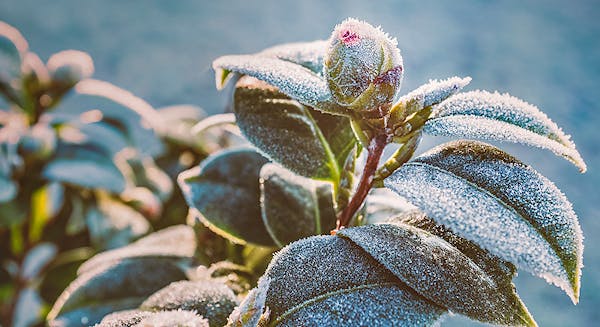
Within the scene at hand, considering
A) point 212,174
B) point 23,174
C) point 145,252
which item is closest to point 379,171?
point 212,174

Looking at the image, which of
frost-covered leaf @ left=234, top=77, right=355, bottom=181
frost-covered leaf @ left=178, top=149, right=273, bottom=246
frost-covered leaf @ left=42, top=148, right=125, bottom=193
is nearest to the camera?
frost-covered leaf @ left=234, top=77, right=355, bottom=181

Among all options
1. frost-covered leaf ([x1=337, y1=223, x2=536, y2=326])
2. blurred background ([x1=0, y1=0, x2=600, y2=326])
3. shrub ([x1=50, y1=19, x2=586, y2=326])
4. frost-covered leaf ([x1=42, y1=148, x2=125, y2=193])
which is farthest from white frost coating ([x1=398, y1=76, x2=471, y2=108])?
blurred background ([x1=0, y1=0, x2=600, y2=326])

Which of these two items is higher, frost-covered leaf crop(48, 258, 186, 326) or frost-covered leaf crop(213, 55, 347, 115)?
frost-covered leaf crop(213, 55, 347, 115)

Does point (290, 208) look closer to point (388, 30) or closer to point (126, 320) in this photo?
point (126, 320)

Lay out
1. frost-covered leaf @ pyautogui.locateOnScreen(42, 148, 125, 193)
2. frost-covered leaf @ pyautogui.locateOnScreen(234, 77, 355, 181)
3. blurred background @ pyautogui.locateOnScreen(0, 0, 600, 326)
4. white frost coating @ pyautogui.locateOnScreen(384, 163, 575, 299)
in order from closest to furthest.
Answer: white frost coating @ pyautogui.locateOnScreen(384, 163, 575, 299)
frost-covered leaf @ pyautogui.locateOnScreen(234, 77, 355, 181)
frost-covered leaf @ pyautogui.locateOnScreen(42, 148, 125, 193)
blurred background @ pyautogui.locateOnScreen(0, 0, 600, 326)

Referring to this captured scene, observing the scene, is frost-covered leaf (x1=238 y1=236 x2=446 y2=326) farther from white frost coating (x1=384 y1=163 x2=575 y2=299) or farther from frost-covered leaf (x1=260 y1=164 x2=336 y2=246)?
frost-covered leaf (x1=260 y1=164 x2=336 y2=246)

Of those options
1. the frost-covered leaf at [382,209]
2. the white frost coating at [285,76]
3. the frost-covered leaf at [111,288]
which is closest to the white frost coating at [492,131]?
the white frost coating at [285,76]

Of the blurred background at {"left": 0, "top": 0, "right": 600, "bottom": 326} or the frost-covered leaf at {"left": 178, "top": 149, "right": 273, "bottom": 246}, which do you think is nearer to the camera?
the frost-covered leaf at {"left": 178, "top": 149, "right": 273, "bottom": 246}

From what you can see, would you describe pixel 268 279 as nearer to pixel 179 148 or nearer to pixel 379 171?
pixel 379 171

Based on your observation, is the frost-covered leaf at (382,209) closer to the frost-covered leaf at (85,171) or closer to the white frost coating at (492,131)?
the white frost coating at (492,131)
